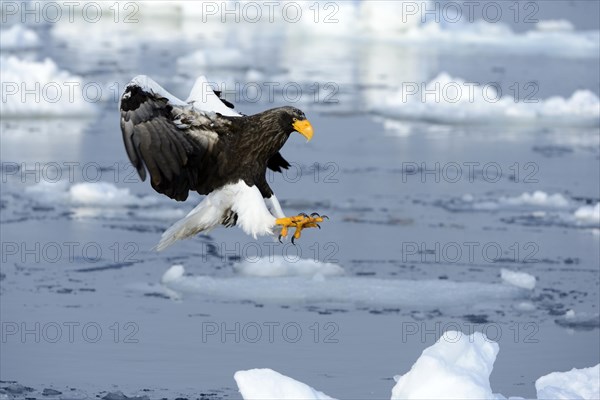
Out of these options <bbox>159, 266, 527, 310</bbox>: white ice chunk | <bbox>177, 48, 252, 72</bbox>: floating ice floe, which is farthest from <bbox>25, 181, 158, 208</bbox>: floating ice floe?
<bbox>177, 48, 252, 72</bbox>: floating ice floe

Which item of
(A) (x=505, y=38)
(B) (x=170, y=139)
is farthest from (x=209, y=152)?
(A) (x=505, y=38)

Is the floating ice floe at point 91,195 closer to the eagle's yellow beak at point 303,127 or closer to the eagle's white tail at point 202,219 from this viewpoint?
the eagle's white tail at point 202,219

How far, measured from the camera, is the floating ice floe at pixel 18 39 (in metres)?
19.4

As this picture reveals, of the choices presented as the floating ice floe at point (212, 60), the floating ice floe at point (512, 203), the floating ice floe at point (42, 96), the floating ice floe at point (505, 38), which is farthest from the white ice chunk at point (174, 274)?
the floating ice floe at point (505, 38)

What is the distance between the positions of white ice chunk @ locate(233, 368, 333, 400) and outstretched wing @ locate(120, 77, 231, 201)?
95cm

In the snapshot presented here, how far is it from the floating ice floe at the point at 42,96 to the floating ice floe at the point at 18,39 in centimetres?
484

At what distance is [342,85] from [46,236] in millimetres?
7617

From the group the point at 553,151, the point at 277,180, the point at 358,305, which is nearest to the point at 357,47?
the point at 553,151

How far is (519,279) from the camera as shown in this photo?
912 centimetres

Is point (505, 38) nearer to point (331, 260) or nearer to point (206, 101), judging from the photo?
point (331, 260)

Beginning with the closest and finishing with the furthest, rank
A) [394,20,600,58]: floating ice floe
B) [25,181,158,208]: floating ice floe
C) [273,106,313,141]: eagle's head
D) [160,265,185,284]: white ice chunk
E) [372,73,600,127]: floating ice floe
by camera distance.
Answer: [273,106,313,141]: eagle's head
[160,265,185,284]: white ice chunk
[25,181,158,208]: floating ice floe
[372,73,600,127]: floating ice floe
[394,20,600,58]: floating ice floe

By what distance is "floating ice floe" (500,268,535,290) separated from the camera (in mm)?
9094

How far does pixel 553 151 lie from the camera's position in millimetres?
13422

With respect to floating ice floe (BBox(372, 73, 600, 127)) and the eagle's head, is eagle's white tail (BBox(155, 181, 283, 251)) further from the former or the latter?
floating ice floe (BBox(372, 73, 600, 127))
